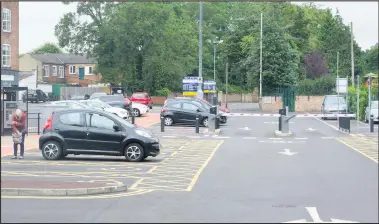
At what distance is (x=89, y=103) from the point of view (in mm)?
41562

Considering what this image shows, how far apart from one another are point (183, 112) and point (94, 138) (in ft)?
59.8

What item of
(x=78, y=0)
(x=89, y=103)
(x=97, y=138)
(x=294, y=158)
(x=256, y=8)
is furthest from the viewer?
(x=256, y=8)

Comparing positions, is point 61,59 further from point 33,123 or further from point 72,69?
point 33,123

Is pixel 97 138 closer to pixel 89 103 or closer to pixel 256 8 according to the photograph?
pixel 89 103

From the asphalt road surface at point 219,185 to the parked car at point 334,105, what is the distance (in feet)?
75.2

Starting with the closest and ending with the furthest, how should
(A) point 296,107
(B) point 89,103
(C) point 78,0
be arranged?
1. (B) point 89,103
2. (A) point 296,107
3. (C) point 78,0

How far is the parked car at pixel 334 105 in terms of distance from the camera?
1912 inches

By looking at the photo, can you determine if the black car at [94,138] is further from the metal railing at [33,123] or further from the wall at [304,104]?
the wall at [304,104]

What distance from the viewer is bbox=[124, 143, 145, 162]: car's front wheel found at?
779 inches

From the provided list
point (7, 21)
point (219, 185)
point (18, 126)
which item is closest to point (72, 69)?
point (7, 21)

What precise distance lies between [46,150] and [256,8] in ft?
205

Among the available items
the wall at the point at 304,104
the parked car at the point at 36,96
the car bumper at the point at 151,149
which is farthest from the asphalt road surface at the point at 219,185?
the parked car at the point at 36,96

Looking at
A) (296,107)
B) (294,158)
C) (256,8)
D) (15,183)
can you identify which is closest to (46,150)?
(15,183)

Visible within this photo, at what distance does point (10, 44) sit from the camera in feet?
173
